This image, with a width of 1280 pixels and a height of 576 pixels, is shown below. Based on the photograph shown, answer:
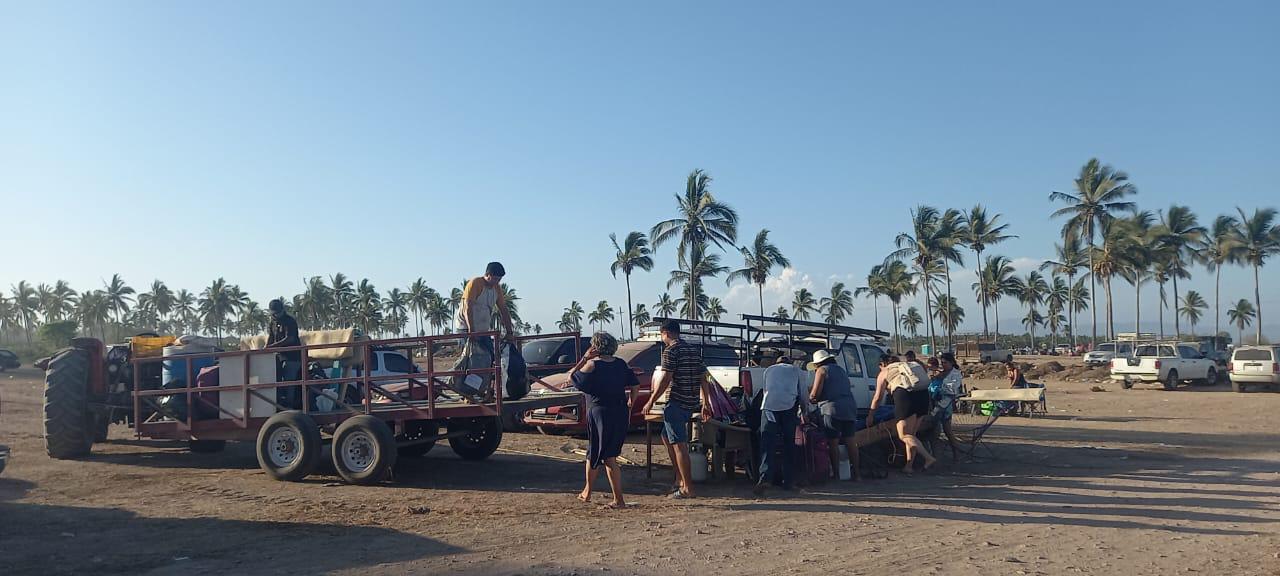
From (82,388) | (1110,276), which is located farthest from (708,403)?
(1110,276)

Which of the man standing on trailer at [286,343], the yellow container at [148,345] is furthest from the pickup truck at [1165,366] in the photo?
the yellow container at [148,345]

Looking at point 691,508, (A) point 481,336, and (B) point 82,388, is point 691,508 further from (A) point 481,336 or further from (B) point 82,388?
(B) point 82,388

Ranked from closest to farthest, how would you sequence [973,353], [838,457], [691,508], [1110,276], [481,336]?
[691,508] → [481,336] → [838,457] → [1110,276] → [973,353]

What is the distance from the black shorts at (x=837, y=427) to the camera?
30.9 ft

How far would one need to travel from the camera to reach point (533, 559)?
5.86 metres

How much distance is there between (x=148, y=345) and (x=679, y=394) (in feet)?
24.9

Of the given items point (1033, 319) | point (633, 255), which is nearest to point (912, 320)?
point (1033, 319)

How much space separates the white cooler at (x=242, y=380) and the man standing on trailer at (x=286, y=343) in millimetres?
145

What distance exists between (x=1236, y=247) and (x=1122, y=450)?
53.8 m

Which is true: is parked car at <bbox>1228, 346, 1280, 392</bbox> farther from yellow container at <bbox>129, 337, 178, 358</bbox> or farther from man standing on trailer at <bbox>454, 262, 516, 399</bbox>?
yellow container at <bbox>129, 337, 178, 358</bbox>

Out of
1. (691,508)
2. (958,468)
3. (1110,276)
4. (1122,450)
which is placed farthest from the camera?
(1110,276)

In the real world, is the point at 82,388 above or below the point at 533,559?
above

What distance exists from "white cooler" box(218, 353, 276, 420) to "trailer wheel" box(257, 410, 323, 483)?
0.33 metres

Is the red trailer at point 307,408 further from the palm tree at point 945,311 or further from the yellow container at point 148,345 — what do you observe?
the palm tree at point 945,311
